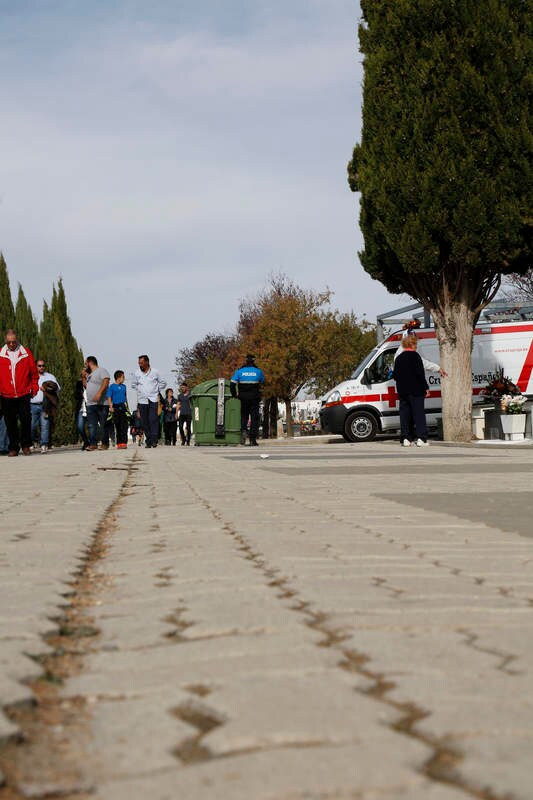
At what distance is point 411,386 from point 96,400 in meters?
5.98

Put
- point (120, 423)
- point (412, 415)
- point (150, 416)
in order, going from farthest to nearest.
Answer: point (120, 423) → point (150, 416) → point (412, 415)

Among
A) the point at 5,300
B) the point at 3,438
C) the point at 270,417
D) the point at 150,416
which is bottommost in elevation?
the point at 3,438

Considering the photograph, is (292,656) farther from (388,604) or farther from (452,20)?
(452,20)

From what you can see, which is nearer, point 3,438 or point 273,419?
point 3,438

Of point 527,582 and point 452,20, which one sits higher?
point 452,20

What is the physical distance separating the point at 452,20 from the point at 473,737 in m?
19.8

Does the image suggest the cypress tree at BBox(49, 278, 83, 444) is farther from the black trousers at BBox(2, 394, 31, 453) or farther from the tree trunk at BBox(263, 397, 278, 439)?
the black trousers at BBox(2, 394, 31, 453)

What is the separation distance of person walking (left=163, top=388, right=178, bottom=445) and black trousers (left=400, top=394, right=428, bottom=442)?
37.6ft

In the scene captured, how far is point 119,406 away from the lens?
74.4 ft

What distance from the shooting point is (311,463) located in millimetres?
13016

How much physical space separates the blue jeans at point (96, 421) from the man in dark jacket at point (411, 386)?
19.1ft

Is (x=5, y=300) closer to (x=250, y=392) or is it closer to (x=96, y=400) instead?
(x=250, y=392)

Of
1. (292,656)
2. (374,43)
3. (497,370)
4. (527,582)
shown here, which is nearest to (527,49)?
(374,43)

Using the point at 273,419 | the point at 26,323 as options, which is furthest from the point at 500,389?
the point at 273,419
